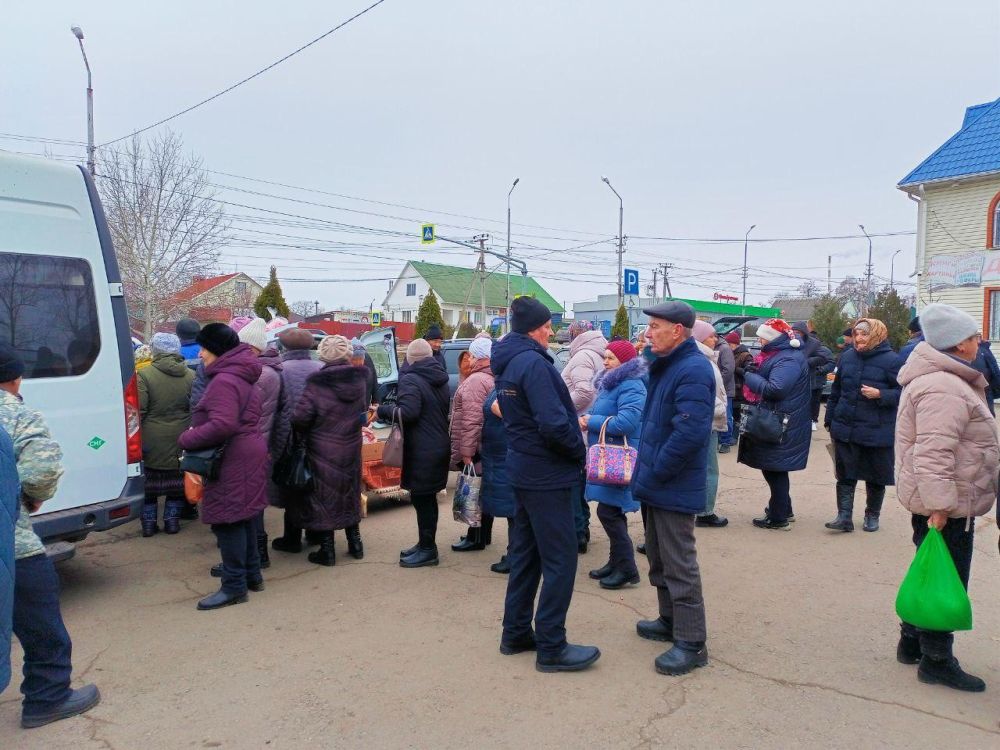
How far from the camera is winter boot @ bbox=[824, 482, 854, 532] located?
6.59m

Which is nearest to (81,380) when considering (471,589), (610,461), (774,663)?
(471,589)

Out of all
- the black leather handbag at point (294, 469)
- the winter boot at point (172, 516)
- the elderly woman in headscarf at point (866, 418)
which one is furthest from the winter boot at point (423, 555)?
the elderly woman in headscarf at point (866, 418)

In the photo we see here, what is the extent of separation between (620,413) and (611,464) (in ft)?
1.16

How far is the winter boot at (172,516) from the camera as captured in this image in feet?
22.3

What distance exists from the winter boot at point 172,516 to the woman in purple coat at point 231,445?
2.20m

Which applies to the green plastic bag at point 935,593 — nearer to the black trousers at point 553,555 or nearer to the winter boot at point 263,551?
the black trousers at point 553,555

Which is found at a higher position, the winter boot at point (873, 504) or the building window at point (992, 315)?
the building window at point (992, 315)

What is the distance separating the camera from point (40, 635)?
3.35 meters

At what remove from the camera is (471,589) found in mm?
5137

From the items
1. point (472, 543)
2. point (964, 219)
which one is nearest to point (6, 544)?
point (472, 543)

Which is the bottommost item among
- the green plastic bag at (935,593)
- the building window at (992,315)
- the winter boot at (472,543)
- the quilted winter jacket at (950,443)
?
the winter boot at (472,543)

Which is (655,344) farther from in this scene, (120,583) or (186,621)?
(120,583)

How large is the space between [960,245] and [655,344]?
21.3 meters

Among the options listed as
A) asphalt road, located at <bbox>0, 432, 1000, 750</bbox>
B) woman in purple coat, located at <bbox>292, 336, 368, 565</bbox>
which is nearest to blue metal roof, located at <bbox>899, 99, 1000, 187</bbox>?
asphalt road, located at <bbox>0, 432, 1000, 750</bbox>
